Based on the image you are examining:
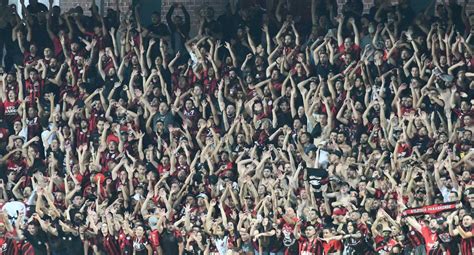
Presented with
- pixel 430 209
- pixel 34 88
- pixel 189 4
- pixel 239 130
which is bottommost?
pixel 430 209

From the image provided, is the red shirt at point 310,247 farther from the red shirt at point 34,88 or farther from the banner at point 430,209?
the red shirt at point 34,88

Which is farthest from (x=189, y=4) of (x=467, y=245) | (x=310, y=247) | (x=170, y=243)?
(x=467, y=245)

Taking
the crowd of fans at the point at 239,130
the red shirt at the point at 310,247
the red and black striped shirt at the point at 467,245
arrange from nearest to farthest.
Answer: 1. the red and black striped shirt at the point at 467,245
2. the red shirt at the point at 310,247
3. the crowd of fans at the point at 239,130

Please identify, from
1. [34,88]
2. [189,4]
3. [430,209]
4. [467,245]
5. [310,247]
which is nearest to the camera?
[467,245]

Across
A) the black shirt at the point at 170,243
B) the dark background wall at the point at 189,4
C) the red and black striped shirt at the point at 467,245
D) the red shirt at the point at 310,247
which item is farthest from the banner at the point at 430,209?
the dark background wall at the point at 189,4

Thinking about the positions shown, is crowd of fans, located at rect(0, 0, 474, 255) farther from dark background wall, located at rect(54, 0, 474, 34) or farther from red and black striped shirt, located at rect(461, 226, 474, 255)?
dark background wall, located at rect(54, 0, 474, 34)

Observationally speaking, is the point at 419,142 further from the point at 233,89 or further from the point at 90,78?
the point at 90,78

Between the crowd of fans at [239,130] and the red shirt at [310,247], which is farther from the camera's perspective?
the crowd of fans at [239,130]

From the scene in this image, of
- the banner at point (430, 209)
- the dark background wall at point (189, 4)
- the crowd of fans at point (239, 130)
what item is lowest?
the banner at point (430, 209)

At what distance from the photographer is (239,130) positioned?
1304 inches

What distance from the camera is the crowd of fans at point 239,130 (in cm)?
3108

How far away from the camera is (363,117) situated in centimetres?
3266

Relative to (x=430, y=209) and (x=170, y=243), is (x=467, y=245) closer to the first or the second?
(x=430, y=209)

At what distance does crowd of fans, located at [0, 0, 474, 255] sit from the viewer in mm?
31078
